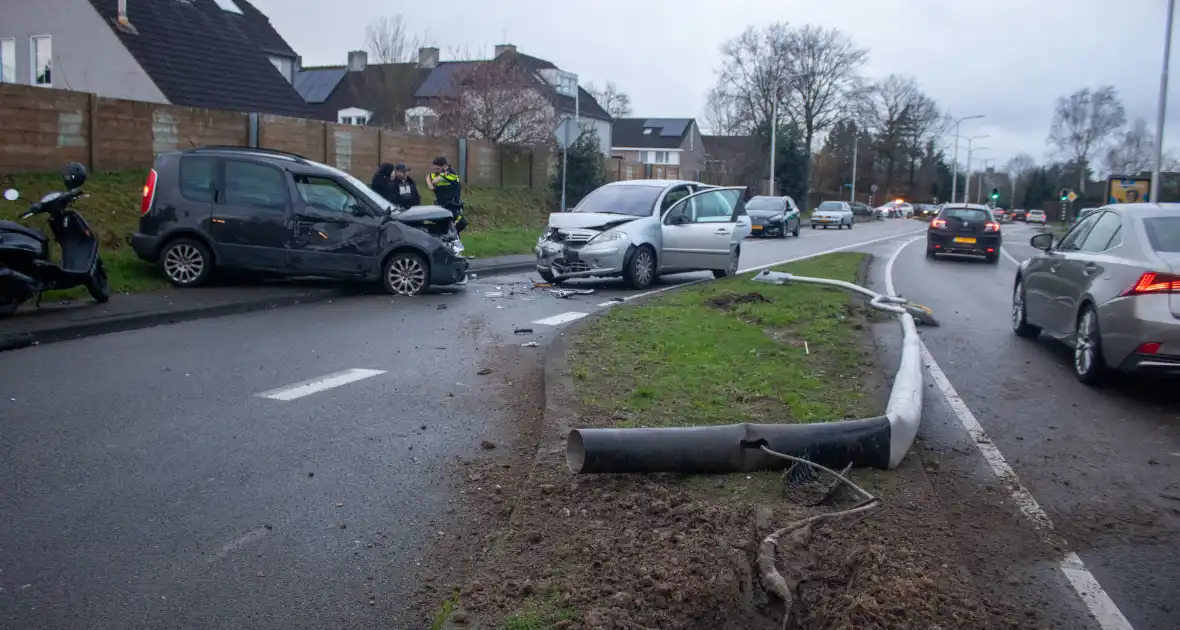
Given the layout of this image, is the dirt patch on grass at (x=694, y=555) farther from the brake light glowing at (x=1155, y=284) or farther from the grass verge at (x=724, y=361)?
the brake light glowing at (x=1155, y=284)

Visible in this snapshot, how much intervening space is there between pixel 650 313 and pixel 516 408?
476 cm

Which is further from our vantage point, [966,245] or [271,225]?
[966,245]

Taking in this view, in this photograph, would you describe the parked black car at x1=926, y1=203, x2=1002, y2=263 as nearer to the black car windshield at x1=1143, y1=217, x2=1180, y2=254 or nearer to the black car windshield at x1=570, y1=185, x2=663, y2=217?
the black car windshield at x1=570, y1=185, x2=663, y2=217

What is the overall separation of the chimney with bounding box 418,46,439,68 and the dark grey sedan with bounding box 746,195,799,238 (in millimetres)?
36073

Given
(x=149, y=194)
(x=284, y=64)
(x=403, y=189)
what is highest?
(x=284, y=64)

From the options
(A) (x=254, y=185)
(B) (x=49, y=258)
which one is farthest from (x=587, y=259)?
(B) (x=49, y=258)

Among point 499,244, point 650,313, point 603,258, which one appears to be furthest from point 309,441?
point 499,244

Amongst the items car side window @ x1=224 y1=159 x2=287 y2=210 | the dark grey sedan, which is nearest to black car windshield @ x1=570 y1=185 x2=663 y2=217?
car side window @ x1=224 y1=159 x2=287 y2=210

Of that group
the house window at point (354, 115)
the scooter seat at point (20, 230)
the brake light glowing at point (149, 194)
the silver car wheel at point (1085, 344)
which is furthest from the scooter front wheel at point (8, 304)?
the house window at point (354, 115)

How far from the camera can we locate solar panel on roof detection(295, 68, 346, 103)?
66.6 metres

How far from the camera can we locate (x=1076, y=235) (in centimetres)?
1021

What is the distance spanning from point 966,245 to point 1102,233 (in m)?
18.8

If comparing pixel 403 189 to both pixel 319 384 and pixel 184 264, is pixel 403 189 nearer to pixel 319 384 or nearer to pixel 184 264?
pixel 184 264

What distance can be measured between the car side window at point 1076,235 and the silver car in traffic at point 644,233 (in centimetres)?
661
